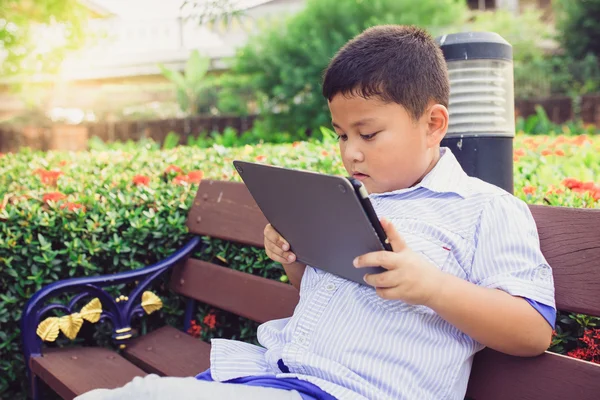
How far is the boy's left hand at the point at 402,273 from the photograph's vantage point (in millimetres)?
1451

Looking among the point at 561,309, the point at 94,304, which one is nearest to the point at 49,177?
the point at 94,304

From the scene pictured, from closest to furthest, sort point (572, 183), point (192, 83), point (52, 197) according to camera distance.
Answer: point (572, 183) < point (52, 197) < point (192, 83)

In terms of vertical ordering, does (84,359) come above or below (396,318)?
below

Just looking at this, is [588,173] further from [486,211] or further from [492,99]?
[486,211]

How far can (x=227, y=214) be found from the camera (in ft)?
9.54

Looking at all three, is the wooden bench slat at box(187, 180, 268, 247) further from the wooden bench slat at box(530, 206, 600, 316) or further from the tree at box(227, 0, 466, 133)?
the tree at box(227, 0, 466, 133)

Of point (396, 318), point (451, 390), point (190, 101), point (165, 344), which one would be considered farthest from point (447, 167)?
point (190, 101)

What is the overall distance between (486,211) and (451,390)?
45 cm

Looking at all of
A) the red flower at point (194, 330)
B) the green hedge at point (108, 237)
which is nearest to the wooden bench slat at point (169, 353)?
the red flower at point (194, 330)

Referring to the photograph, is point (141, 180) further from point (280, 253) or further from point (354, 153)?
point (354, 153)

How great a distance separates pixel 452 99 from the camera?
2342mm

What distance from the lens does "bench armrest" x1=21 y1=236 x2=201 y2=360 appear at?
2.72 m

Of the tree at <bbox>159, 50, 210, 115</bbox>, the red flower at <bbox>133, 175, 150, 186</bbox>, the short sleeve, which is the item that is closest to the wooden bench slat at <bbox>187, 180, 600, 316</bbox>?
the short sleeve

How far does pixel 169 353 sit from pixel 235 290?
37 cm
